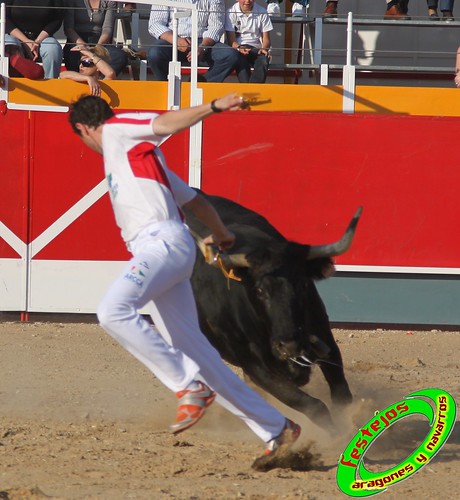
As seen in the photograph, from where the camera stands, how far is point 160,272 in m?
4.12

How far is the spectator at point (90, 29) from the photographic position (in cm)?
914

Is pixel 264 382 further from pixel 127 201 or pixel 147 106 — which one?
pixel 147 106

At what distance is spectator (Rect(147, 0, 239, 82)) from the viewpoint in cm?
925

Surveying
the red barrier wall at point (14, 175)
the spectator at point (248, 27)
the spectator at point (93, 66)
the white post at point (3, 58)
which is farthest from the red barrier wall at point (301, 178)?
the spectator at point (248, 27)

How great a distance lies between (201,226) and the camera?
5789 mm

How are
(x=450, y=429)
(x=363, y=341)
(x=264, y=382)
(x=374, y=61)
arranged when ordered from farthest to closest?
(x=374, y=61) < (x=363, y=341) < (x=264, y=382) < (x=450, y=429)

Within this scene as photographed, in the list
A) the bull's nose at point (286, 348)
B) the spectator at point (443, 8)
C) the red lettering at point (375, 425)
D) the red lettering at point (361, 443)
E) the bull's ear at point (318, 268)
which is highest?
the spectator at point (443, 8)

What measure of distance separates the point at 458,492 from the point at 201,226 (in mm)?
2197

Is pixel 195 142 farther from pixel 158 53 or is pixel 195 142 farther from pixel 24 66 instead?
pixel 24 66

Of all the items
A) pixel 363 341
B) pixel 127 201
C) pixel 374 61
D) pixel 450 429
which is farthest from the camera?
pixel 374 61

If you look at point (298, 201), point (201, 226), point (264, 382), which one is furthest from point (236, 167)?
point (264, 382)

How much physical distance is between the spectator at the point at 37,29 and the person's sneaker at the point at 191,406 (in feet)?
17.4

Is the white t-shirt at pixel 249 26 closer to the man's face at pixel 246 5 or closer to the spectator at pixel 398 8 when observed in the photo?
the man's face at pixel 246 5

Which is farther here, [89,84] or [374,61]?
[374,61]
